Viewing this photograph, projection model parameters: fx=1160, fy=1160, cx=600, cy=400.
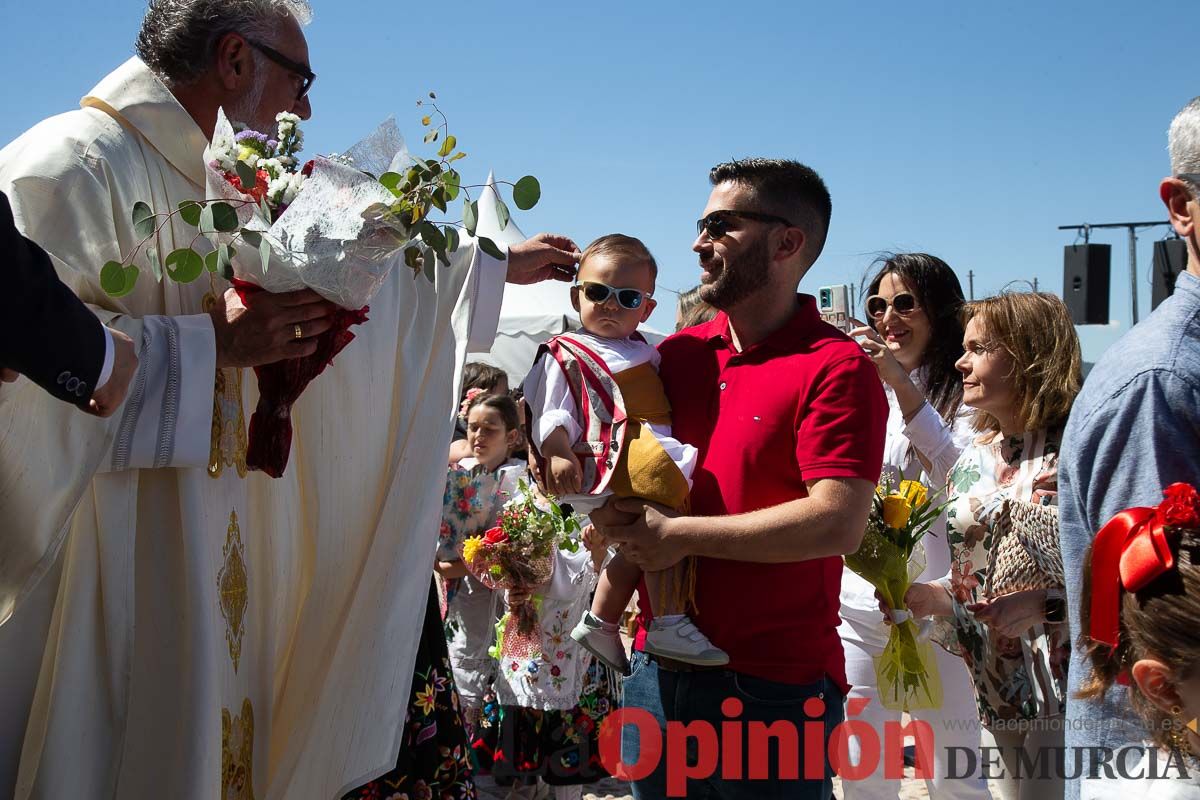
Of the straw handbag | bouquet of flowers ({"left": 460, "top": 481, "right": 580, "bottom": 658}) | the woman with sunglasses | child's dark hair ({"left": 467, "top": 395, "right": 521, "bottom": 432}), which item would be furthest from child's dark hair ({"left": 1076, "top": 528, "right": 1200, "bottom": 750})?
child's dark hair ({"left": 467, "top": 395, "right": 521, "bottom": 432})

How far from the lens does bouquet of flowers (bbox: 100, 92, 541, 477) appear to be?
2520 millimetres

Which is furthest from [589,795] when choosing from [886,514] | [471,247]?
[471,247]

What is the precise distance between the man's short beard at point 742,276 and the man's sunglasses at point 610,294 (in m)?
0.30

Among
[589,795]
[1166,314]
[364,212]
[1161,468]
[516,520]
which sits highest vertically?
[364,212]

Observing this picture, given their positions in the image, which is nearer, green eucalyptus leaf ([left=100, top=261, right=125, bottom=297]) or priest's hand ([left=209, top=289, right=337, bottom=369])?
green eucalyptus leaf ([left=100, top=261, right=125, bottom=297])

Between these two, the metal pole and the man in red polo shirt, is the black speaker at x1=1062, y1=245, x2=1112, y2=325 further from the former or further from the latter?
the man in red polo shirt

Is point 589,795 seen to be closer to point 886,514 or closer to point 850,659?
point 850,659

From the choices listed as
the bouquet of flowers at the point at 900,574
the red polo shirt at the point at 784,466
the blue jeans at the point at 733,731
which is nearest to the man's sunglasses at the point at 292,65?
the red polo shirt at the point at 784,466

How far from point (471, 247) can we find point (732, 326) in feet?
3.00

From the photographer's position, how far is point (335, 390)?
332 cm

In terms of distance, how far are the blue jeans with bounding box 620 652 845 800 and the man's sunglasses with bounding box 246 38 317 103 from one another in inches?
74.2

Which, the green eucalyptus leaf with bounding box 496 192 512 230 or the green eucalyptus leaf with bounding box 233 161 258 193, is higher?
the green eucalyptus leaf with bounding box 233 161 258 193

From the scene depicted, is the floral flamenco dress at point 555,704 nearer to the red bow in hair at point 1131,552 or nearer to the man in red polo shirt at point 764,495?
the man in red polo shirt at point 764,495

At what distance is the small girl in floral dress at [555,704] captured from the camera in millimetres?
5574
